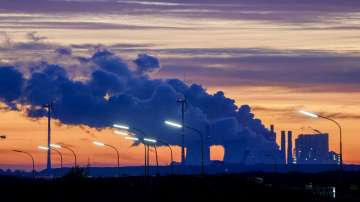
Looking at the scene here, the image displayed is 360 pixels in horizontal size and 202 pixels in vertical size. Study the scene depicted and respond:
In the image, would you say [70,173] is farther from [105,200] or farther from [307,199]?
[307,199]

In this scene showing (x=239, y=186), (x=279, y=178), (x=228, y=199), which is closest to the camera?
(x=228, y=199)

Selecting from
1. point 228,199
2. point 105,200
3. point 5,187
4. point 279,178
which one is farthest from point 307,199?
point 279,178

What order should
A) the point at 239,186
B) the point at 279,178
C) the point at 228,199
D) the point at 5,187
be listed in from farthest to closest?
the point at 279,178 < the point at 5,187 < the point at 239,186 < the point at 228,199

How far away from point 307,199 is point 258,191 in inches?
479

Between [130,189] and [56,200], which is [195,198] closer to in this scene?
[56,200]

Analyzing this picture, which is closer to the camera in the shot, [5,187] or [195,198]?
[195,198]

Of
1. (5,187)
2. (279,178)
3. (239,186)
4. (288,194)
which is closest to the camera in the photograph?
(288,194)

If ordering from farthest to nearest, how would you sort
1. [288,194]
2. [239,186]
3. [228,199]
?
[239,186] → [288,194] → [228,199]

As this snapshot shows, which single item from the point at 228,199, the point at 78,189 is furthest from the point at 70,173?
the point at 228,199

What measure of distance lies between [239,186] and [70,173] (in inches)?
1428

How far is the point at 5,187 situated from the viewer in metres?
135

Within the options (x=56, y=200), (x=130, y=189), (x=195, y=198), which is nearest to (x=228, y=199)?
(x=195, y=198)

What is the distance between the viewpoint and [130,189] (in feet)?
387

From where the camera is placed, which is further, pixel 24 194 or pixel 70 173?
pixel 70 173
